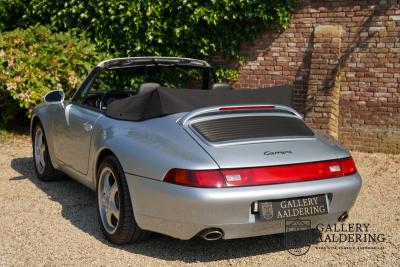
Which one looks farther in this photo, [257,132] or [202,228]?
[257,132]

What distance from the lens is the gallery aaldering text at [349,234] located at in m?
4.61

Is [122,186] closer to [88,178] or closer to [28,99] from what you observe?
[88,178]

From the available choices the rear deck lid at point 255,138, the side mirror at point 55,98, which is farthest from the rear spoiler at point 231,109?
the side mirror at point 55,98

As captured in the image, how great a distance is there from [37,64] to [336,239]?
6.26m

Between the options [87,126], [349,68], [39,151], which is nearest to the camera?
[87,126]

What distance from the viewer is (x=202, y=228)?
3.79 m

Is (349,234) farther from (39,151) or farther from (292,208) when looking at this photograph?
(39,151)

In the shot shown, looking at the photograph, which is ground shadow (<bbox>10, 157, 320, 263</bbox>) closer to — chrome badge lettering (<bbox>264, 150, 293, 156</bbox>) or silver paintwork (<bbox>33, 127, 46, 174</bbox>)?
chrome badge lettering (<bbox>264, 150, 293, 156</bbox>)

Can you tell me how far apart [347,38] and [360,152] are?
173 cm

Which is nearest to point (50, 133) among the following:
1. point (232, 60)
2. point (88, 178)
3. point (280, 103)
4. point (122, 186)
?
point (88, 178)

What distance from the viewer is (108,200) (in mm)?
4590

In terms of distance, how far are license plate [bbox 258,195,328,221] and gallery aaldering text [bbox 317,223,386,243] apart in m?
0.64

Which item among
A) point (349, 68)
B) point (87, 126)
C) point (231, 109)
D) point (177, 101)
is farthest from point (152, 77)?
point (349, 68)

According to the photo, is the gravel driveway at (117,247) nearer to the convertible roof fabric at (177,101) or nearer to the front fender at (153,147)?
the front fender at (153,147)
